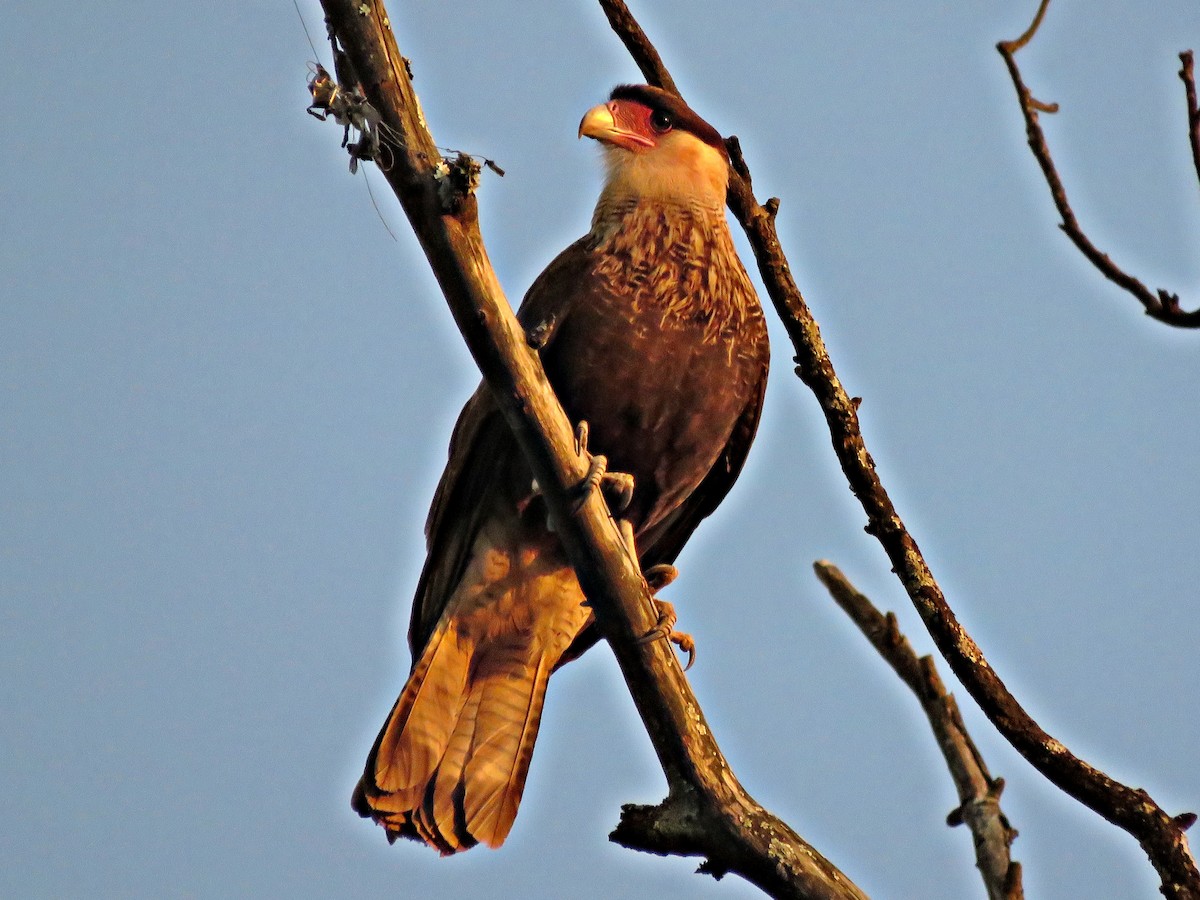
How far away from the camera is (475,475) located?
404 centimetres

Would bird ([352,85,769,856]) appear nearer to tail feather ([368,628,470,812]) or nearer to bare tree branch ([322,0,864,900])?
tail feather ([368,628,470,812])

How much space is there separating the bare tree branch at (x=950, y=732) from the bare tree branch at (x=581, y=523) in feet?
2.65

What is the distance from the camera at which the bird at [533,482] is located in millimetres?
3912

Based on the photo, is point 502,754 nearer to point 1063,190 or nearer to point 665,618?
point 665,618

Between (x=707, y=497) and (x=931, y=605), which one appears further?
(x=707, y=497)

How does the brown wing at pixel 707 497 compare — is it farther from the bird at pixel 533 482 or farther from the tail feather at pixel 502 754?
the tail feather at pixel 502 754

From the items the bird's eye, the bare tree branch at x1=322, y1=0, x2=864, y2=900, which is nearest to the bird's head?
the bird's eye

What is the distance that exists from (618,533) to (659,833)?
66cm

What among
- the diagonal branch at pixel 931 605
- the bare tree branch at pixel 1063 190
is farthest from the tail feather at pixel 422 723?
the bare tree branch at pixel 1063 190

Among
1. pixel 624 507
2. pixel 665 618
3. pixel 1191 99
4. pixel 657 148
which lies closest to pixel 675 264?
pixel 657 148

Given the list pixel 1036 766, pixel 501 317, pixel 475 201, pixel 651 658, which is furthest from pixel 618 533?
pixel 1036 766

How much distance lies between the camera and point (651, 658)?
3.03 meters

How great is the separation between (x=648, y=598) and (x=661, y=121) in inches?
81.3

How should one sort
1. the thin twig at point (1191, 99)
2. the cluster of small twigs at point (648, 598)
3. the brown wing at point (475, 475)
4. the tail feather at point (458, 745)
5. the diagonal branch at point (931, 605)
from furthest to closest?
the brown wing at point (475, 475) < the tail feather at point (458, 745) < the diagonal branch at point (931, 605) < the cluster of small twigs at point (648, 598) < the thin twig at point (1191, 99)
